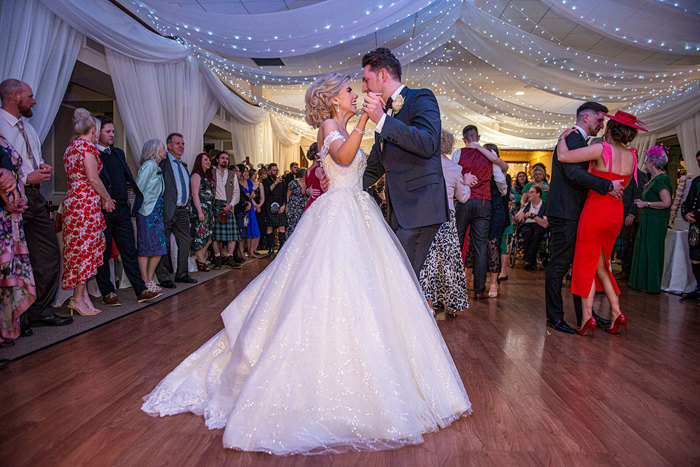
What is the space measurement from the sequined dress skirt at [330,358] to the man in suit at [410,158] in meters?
0.14

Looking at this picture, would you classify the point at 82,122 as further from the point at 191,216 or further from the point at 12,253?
the point at 191,216

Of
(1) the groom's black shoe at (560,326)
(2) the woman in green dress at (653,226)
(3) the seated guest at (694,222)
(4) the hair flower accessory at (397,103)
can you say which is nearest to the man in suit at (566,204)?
(1) the groom's black shoe at (560,326)

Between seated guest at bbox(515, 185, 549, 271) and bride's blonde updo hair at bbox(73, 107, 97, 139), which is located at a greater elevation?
bride's blonde updo hair at bbox(73, 107, 97, 139)

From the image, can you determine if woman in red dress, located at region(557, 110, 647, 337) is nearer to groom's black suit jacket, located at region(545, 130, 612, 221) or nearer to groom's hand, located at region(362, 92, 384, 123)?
groom's black suit jacket, located at region(545, 130, 612, 221)

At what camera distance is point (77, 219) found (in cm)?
337

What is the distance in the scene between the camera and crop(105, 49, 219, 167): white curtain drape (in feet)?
16.1

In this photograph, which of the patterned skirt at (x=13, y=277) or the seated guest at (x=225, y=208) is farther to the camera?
the seated guest at (x=225, y=208)

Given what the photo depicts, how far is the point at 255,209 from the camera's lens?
784cm

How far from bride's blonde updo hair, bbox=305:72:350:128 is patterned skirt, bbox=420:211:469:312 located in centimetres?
189

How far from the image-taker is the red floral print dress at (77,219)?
3350 millimetres

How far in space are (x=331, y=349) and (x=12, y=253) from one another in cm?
214

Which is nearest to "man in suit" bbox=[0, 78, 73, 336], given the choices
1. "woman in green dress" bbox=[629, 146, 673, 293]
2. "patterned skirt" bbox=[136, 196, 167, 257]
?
"patterned skirt" bbox=[136, 196, 167, 257]

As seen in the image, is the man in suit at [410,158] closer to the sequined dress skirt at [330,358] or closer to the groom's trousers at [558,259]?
the sequined dress skirt at [330,358]

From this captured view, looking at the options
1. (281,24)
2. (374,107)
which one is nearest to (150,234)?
(281,24)
